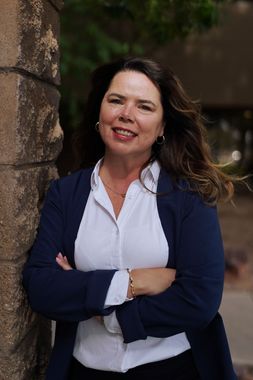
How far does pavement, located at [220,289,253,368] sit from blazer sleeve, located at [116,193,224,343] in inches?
99.7

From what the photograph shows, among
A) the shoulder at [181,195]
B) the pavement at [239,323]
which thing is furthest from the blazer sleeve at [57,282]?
the pavement at [239,323]

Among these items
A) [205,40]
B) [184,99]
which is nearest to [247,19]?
[205,40]

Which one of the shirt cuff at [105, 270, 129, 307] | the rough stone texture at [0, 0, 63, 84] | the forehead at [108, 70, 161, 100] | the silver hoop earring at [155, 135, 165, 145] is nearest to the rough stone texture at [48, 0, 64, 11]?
the rough stone texture at [0, 0, 63, 84]

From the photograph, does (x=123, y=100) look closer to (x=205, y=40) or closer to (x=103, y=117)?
(x=103, y=117)

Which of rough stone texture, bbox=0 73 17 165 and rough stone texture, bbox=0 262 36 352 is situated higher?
rough stone texture, bbox=0 73 17 165

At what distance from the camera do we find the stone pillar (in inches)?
69.5

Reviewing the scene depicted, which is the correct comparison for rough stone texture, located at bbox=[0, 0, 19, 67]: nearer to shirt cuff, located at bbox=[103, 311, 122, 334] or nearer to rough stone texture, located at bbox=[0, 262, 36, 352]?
rough stone texture, located at bbox=[0, 262, 36, 352]

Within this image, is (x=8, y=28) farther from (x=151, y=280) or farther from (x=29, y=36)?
(x=151, y=280)

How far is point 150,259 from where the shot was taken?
186cm

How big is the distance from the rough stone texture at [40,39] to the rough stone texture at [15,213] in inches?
15.2

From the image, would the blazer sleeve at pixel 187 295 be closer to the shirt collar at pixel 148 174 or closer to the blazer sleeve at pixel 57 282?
the blazer sleeve at pixel 57 282

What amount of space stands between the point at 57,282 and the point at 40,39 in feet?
2.95

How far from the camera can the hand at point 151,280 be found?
70.8 inches

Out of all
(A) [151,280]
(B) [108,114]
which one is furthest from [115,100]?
(A) [151,280]
